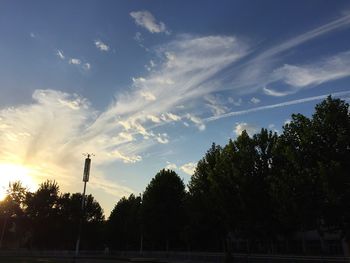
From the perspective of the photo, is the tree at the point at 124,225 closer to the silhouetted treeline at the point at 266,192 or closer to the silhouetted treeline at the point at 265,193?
the silhouetted treeline at the point at 265,193

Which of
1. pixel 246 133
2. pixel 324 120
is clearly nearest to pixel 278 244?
pixel 246 133

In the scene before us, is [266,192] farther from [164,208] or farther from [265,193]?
[164,208]

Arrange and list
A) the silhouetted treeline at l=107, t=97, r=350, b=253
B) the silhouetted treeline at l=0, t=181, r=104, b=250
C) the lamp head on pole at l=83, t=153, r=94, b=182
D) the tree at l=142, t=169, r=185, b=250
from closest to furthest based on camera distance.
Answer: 1. the silhouetted treeline at l=107, t=97, r=350, b=253
2. the lamp head on pole at l=83, t=153, r=94, b=182
3. the tree at l=142, t=169, r=185, b=250
4. the silhouetted treeline at l=0, t=181, r=104, b=250

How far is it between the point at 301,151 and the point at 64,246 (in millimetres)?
81109

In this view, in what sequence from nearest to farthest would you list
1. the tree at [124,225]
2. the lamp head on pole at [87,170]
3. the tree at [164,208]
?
the lamp head on pole at [87,170], the tree at [164,208], the tree at [124,225]

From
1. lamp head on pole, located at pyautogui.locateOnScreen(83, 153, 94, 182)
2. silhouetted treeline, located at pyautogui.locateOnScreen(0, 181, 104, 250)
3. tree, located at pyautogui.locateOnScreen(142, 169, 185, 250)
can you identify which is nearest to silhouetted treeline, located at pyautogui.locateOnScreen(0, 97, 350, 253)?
tree, located at pyautogui.locateOnScreen(142, 169, 185, 250)

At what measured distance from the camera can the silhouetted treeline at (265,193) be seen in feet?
114

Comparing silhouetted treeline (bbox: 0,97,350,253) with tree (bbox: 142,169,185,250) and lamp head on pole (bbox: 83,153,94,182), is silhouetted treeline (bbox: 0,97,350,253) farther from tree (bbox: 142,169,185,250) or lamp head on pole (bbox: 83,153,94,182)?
lamp head on pole (bbox: 83,153,94,182)

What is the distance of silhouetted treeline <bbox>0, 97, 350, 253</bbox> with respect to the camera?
3472cm

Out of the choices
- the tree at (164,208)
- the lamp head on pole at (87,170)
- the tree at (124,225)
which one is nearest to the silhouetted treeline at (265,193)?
the tree at (164,208)

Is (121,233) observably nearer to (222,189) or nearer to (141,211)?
(141,211)

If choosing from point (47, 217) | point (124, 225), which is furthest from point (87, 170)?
point (47, 217)

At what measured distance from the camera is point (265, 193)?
44062 mm

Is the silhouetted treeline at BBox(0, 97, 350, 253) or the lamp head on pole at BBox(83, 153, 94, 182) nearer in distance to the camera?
the silhouetted treeline at BBox(0, 97, 350, 253)
